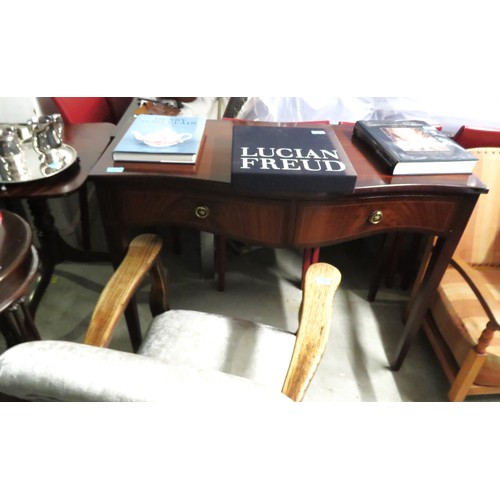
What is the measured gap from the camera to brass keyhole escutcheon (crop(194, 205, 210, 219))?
84 cm

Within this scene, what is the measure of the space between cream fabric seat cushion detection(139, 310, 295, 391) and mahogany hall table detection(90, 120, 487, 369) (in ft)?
0.73

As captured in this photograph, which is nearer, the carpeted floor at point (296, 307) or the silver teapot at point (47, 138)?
the silver teapot at point (47, 138)

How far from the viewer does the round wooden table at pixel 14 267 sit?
0.72 meters

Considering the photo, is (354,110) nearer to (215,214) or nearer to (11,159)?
(215,214)

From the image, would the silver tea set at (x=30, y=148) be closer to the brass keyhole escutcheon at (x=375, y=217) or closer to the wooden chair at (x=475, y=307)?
the brass keyhole escutcheon at (x=375, y=217)

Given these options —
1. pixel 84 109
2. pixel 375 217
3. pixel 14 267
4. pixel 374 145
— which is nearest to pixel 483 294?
pixel 375 217

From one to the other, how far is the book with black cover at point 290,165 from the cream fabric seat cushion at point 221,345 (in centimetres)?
37

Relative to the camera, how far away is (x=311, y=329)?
70cm

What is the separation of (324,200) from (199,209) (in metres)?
0.29

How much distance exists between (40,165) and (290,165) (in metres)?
0.73

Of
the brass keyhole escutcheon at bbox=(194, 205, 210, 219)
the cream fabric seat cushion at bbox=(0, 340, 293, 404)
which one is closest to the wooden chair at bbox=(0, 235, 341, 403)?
the cream fabric seat cushion at bbox=(0, 340, 293, 404)

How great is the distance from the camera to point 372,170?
0.85 m

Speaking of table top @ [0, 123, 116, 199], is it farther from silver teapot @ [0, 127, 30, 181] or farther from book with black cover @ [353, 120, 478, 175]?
book with black cover @ [353, 120, 478, 175]

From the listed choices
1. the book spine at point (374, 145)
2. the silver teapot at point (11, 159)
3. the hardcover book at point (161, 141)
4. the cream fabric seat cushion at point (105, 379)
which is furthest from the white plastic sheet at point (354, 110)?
the cream fabric seat cushion at point (105, 379)
